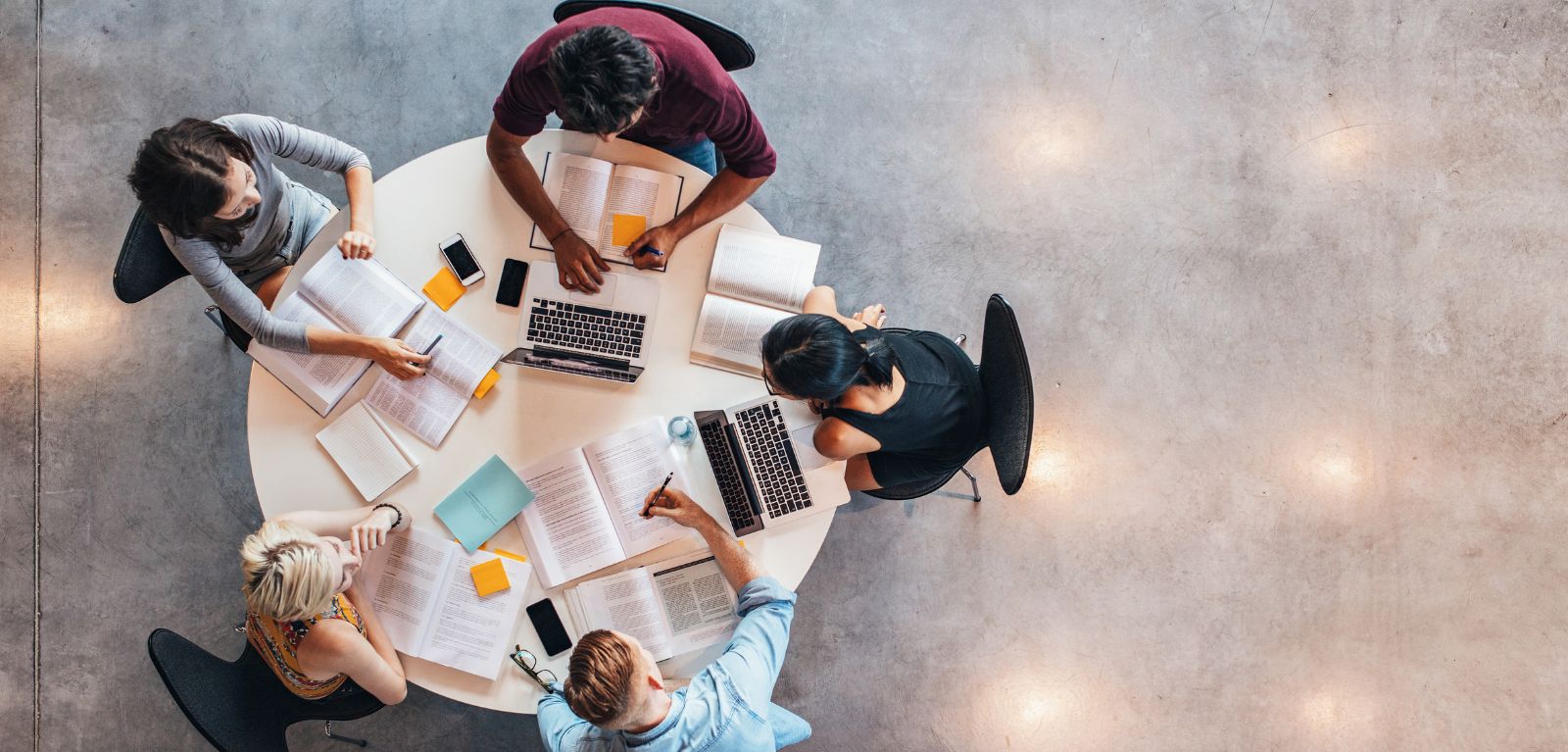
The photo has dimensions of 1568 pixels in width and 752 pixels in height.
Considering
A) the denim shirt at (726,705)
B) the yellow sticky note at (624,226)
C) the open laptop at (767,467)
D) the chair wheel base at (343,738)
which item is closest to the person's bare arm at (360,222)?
the yellow sticky note at (624,226)

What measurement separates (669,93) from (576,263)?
46cm

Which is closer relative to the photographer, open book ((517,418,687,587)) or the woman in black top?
the woman in black top

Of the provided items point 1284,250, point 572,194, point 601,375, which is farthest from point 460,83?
point 1284,250

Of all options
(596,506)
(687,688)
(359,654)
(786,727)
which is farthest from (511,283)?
(786,727)

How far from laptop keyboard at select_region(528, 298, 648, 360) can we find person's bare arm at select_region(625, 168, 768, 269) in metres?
0.15

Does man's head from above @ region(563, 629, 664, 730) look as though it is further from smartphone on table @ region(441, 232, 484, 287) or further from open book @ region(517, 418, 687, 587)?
smartphone on table @ region(441, 232, 484, 287)

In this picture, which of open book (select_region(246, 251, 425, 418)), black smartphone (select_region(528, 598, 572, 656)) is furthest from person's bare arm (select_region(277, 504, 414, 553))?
black smartphone (select_region(528, 598, 572, 656))

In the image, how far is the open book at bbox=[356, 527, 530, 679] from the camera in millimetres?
1983

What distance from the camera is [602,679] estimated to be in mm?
1747

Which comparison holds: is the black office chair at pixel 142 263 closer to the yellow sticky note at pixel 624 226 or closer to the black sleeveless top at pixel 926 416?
the yellow sticky note at pixel 624 226

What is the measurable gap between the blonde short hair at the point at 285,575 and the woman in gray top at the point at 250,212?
446mm

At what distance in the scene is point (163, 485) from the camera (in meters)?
2.81

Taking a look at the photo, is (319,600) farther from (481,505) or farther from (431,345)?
(431,345)

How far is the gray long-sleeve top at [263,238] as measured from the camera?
199 cm
